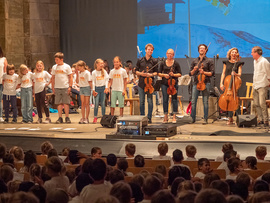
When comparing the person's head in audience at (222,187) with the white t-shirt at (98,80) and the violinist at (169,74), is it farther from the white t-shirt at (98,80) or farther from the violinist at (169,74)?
the white t-shirt at (98,80)

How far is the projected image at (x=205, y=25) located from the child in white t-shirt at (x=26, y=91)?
6.36 m

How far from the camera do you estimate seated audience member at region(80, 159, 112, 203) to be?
14.2ft

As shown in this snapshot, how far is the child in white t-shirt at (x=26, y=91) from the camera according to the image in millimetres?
11773

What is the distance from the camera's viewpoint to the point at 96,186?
14.5 ft

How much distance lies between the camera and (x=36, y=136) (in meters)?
9.22

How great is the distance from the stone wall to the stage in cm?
642

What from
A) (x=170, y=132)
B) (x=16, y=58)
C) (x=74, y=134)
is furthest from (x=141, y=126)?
(x=16, y=58)

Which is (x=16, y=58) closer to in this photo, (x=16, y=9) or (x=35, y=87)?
(x=16, y=9)

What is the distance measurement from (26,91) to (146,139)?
4058 millimetres

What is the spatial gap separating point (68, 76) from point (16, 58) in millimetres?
5931

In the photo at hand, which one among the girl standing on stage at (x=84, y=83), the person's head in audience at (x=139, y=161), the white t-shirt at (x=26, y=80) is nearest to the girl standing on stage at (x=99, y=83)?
the girl standing on stage at (x=84, y=83)

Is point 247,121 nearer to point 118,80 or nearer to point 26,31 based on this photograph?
point 118,80

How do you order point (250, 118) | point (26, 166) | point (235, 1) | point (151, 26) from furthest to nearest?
1. point (151, 26)
2. point (235, 1)
3. point (250, 118)
4. point (26, 166)

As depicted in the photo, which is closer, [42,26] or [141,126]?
[141,126]
